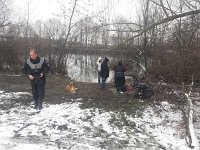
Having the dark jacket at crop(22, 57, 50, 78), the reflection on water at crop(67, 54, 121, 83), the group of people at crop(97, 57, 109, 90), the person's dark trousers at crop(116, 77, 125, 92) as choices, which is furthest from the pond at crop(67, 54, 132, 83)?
the dark jacket at crop(22, 57, 50, 78)

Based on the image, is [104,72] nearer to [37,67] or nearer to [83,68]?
[37,67]

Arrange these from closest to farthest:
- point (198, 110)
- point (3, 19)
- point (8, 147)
Result: 1. point (8, 147)
2. point (198, 110)
3. point (3, 19)

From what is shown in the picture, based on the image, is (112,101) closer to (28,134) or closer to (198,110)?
(198,110)

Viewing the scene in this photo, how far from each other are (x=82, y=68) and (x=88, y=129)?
18.1 metres

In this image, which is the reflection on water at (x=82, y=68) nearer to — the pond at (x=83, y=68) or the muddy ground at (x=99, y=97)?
the pond at (x=83, y=68)

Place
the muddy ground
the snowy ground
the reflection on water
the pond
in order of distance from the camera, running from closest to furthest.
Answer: the snowy ground, the muddy ground, the pond, the reflection on water

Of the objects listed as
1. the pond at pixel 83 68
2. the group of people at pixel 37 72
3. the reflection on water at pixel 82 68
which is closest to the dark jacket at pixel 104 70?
the group of people at pixel 37 72

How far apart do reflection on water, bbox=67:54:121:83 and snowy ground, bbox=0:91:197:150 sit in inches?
417

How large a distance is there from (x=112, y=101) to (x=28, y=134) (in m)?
3.94

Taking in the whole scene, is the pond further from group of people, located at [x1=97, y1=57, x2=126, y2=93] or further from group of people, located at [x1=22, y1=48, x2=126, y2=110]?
group of people, located at [x1=22, y1=48, x2=126, y2=110]

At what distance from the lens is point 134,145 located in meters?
7.11

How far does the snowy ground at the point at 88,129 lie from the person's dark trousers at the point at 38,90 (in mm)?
267

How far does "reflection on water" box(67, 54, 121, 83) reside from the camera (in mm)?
21175

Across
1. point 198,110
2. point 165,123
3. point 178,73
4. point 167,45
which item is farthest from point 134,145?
point 167,45
